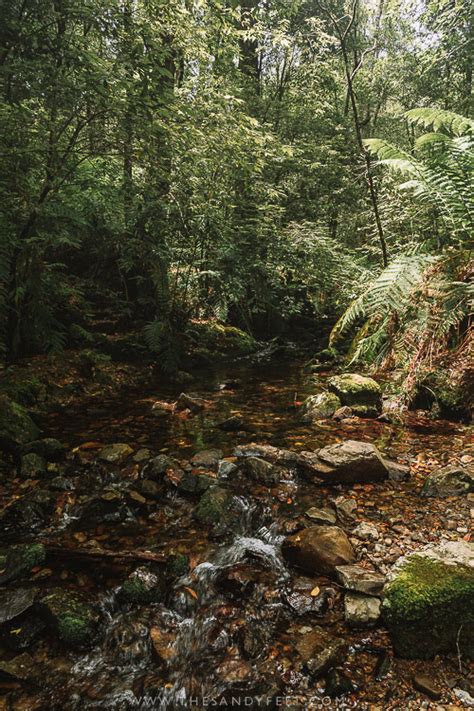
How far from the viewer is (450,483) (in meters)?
3.17

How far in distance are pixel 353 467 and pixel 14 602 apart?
2.60m

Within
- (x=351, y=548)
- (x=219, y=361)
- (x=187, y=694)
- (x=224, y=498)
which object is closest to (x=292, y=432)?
(x=224, y=498)

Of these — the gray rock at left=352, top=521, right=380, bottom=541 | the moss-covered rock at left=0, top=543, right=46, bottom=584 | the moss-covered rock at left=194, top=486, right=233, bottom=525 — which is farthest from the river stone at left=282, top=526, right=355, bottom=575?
the moss-covered rock at left=0, top=543, right=46, bottom=584

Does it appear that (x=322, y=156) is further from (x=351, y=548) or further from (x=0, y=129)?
(x=351, y=548)

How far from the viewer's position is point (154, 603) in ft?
7.94

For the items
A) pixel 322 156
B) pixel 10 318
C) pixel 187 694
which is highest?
pixel 322 156

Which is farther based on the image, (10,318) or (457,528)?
(10,318)

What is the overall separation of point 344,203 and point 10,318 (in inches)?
369

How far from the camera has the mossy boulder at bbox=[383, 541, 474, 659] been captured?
1.90 meters

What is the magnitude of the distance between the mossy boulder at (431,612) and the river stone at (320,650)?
269mm

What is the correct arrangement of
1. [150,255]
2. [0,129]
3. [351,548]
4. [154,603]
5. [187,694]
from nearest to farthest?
[187,694]
[154,603]
[351,548]
[0,129]
[150,255]

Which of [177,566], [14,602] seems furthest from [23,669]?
[177,566]

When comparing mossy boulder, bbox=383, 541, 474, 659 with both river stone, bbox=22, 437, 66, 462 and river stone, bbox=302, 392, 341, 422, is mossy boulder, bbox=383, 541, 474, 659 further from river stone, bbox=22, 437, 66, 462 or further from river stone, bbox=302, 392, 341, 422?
river stone, bbox=22, 437, 66, 462

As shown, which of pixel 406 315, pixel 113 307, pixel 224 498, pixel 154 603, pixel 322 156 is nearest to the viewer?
pixel 154 603
